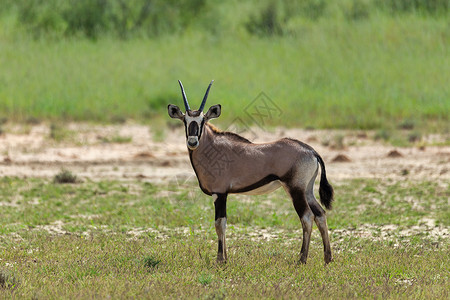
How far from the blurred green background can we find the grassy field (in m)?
10.2

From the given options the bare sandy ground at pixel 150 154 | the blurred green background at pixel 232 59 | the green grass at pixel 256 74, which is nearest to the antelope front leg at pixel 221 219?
the bare sandy ground at pixel 150 154

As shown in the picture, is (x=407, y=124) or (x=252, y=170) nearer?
(x=252, y=170)

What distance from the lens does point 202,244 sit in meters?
10.6

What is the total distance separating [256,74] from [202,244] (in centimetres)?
2169

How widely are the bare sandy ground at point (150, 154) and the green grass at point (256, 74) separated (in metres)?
1.74

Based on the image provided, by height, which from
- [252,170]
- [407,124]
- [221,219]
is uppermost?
[252,170]

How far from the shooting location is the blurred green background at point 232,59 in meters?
27.3

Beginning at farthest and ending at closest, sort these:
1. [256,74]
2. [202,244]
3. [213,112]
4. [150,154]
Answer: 1. [256,74]
2. [150,154]
3. [202,244]
4. [213,112]

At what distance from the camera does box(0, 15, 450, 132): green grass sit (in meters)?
26.9

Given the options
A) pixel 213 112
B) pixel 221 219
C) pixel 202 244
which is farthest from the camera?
pixel 202 244

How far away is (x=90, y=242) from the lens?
10.8 meters

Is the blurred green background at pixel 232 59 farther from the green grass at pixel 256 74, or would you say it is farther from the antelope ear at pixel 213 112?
the antelope ear at pixel 213 112

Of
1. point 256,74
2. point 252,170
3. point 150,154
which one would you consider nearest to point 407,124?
point 256,74

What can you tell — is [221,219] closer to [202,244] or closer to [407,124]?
[202,244]
